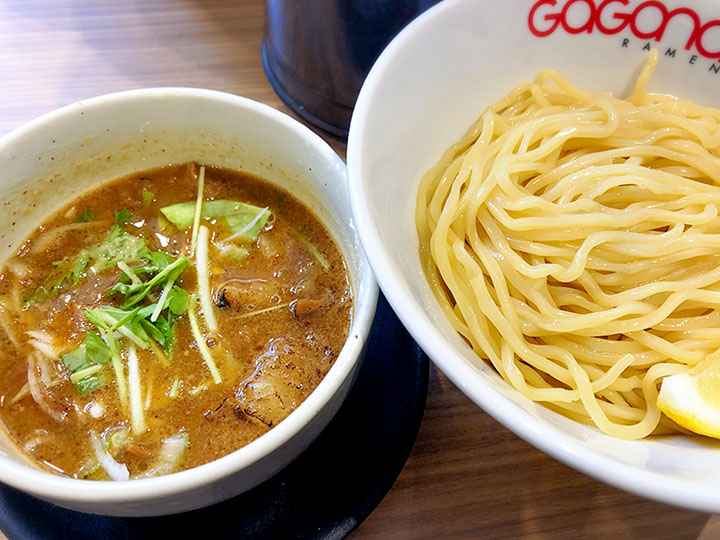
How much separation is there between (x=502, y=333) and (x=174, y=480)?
20.3 inches

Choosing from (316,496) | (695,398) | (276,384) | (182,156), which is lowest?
(316,496)

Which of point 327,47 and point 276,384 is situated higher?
point 327,47

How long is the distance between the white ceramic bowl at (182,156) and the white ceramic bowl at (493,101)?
0.39ft

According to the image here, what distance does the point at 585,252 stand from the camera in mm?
970

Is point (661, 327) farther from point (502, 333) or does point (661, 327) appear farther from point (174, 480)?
point (174, 480)

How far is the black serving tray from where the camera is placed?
996 millimetres

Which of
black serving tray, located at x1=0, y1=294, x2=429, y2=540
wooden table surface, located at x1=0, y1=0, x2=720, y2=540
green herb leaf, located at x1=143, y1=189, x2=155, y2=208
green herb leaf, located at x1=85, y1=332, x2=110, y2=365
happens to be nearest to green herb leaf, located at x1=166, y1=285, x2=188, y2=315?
green herb leaf, located at x1=85, y1=332, x2=110, y2=365

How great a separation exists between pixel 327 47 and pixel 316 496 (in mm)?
951

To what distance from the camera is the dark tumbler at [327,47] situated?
49.4 inches

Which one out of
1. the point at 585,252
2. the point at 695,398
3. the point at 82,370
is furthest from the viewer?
the point at 82,370

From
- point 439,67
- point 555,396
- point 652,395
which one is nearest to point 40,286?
point 439,67

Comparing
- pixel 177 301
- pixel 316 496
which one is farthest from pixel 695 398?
pixel 177 301

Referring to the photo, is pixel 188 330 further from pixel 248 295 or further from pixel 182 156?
pixel 182 156

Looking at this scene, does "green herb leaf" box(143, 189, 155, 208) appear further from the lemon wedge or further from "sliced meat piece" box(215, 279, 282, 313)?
the lemon wedge
